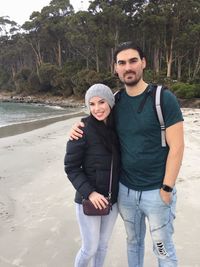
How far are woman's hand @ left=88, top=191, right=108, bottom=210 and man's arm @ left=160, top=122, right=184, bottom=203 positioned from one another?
0.41 m

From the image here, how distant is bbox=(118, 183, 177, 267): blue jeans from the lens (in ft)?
8.06

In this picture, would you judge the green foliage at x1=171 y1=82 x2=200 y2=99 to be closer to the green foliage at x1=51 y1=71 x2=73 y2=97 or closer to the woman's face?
the green foliage at x1=51 y1=71 x2=73 y2=97

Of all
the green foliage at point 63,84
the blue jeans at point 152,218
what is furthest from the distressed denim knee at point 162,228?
the green foliage at point 63,84

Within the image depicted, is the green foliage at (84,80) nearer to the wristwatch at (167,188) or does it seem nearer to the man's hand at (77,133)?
the man's hand at (77,133)

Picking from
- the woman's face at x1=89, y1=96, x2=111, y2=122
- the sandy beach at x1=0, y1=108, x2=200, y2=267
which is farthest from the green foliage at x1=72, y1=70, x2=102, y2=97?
the woman's face at x1=89, y1=96, x2=111, y2=122

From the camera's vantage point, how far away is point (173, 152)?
2367 millimetres

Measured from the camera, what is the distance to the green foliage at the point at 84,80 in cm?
4015

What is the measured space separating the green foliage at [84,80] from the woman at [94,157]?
122 feet

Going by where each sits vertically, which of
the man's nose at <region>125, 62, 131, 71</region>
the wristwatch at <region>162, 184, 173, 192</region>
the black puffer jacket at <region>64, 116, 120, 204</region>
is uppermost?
the man's nose at <region>125, 62, 131, 71</region>

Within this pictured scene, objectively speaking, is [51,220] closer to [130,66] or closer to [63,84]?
[130,66]

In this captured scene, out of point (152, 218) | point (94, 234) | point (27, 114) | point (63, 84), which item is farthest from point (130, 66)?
point (63, 84)

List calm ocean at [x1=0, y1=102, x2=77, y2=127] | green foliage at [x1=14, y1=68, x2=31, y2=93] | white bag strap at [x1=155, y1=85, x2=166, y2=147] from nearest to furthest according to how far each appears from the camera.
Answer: white bag strap at [x1=155, y1=85, x2=166, y2=147] < calm ocean at [x1=0, y1=102, x2=77, y2=127] < green foliage at [x1=14, y1=68, x2=31, y2=93]

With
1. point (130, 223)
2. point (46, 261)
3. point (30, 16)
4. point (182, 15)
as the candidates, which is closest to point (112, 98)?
point (130, 223)

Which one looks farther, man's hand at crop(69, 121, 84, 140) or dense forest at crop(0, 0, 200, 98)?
dense forest at crop(0, 0, 200, 98)
